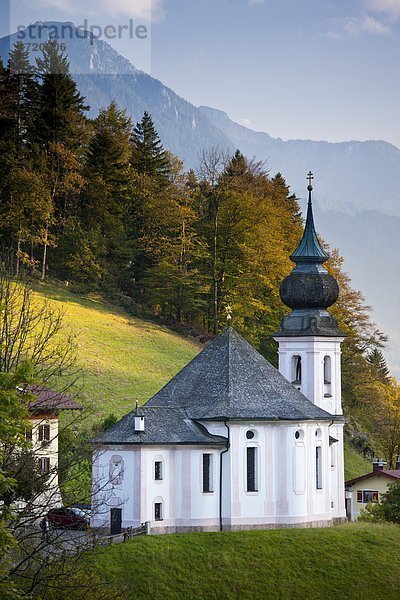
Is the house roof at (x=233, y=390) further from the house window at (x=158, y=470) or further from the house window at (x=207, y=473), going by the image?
the house window at (x=158, y=470)

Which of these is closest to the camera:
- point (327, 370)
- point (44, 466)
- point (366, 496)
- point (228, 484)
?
point (44, 466)

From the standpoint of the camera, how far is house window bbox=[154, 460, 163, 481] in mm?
48844

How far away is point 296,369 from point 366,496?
1104 centimetres

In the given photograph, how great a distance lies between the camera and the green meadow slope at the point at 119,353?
66062mm

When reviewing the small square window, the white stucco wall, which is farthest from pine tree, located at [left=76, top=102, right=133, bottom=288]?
the white stucco wall

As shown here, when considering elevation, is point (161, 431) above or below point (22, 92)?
below

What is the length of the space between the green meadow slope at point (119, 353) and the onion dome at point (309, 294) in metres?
10.2

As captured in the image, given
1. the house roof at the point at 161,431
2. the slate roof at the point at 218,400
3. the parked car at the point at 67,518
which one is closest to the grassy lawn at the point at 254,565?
the parked car at the point at 67,518

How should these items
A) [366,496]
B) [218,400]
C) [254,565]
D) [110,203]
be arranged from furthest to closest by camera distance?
[110,203] < [366,496] < [218,400] < [254,565]

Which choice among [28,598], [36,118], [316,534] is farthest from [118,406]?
[28,598]

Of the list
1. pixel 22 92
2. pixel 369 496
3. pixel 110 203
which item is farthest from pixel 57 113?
pixel 369 496

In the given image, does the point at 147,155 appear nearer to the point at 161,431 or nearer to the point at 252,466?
the point at 252,466

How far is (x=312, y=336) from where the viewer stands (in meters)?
56.8

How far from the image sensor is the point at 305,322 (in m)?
57.0
